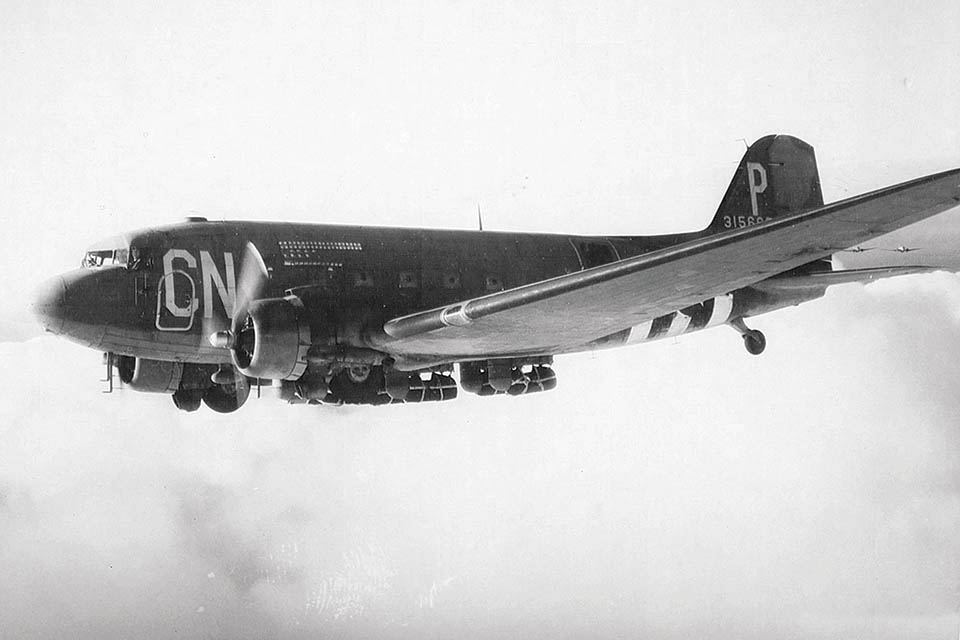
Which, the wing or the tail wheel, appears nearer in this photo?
the wing

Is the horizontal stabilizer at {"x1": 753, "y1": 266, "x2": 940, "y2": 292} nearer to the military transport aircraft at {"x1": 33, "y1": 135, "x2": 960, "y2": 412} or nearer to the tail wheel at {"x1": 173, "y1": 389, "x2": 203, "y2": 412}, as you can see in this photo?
the military transport aircraft at {"x1": 33, "y1": 135, "x2": 960, "y2": 412}

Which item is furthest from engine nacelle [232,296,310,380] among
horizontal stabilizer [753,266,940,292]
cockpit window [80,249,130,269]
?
horizontal stabilizer [753,266,940,292]

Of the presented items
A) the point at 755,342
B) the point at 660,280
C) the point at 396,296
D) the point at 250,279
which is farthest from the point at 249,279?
the point at 755,342

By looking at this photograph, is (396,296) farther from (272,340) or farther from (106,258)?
(106,258)

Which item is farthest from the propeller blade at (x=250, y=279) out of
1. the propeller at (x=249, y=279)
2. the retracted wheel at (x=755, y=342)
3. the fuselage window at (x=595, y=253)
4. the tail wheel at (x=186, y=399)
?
the retracted wheel at (x=755, y=342)

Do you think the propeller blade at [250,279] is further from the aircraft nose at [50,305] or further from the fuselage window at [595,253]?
the fuselage window at [595,253]

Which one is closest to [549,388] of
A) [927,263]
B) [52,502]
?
[927,263]
